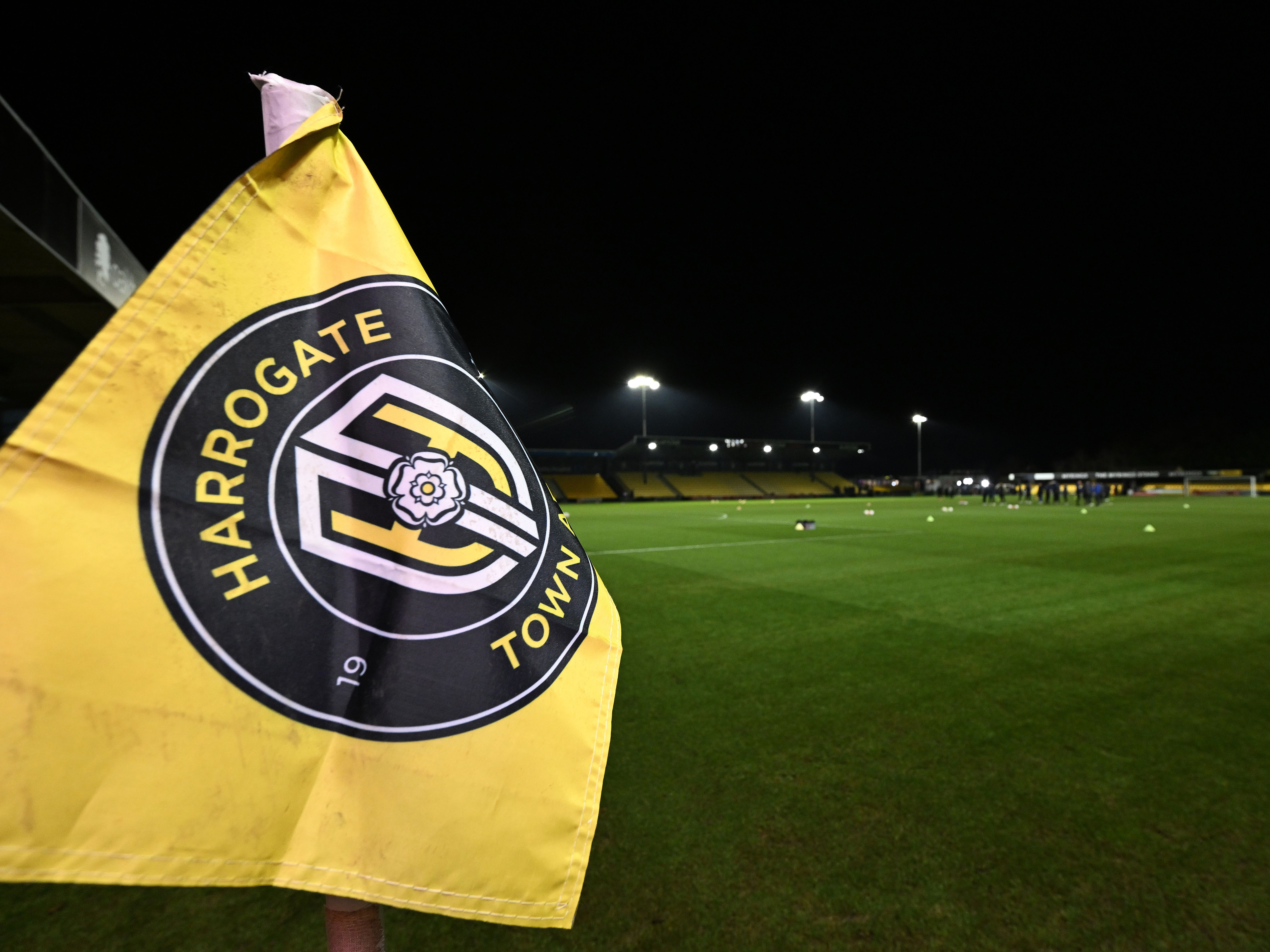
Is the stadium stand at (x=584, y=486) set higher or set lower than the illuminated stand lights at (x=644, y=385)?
lower

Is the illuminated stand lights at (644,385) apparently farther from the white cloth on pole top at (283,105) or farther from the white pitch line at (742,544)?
the white cloth on pole top at (283,105)

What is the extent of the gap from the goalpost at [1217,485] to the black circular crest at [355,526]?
62785 mm

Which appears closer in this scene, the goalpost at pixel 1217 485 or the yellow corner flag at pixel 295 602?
the yellow corner flag at pixel 295 602

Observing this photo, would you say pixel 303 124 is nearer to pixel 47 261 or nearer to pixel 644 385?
pixel 47 261

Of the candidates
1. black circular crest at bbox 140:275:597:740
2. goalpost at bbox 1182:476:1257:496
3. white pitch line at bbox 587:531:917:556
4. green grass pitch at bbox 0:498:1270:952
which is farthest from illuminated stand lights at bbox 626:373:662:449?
goalpost at bbox 1182:476:1257:496

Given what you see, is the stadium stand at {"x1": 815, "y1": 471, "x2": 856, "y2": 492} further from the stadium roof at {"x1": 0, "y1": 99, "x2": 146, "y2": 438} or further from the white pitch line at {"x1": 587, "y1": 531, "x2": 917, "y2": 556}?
the stadium roof at {"x1": 0, "y1": 99, "x2": 146, "y2": 438}

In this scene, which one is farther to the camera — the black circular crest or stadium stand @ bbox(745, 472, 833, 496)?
stadium stand @ bbox(745, 472, 833, 496)

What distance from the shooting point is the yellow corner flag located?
74 cm

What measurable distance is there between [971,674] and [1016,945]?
2.67 metres

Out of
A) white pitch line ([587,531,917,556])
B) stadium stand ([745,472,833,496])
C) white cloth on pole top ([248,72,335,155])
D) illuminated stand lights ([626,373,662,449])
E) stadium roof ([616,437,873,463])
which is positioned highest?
illuminated stand lights ([626,373,662,449])

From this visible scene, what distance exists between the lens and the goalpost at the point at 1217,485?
47594 millimetres

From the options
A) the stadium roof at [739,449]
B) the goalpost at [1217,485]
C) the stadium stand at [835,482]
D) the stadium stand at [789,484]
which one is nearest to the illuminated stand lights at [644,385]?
the stadium roof at [739,449]

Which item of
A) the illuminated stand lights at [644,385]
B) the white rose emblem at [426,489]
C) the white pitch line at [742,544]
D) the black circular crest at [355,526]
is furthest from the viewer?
the illuminated stand lights at [644,385]

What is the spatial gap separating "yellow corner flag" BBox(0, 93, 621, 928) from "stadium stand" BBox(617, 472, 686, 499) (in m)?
43.7
